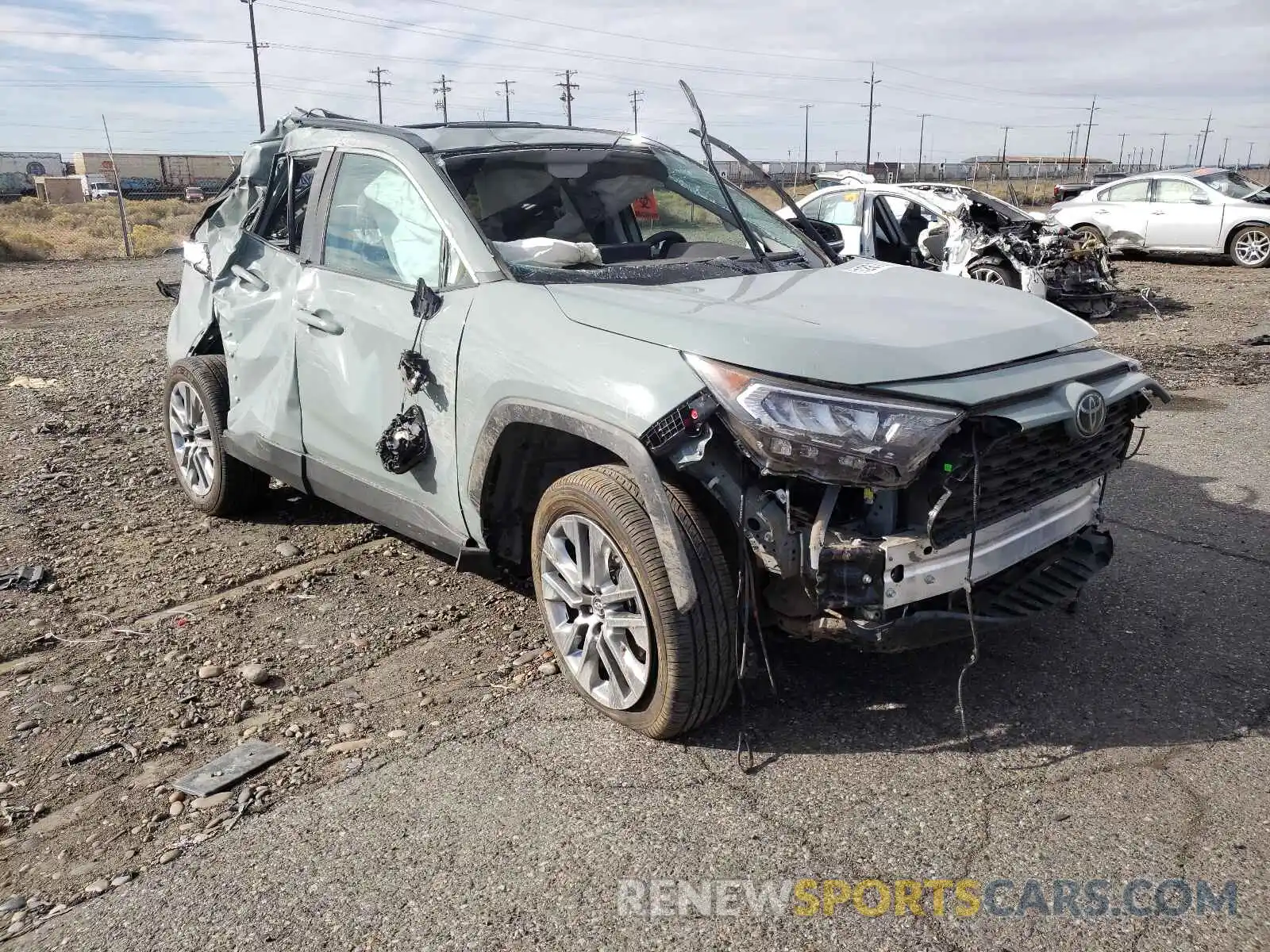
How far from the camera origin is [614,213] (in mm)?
4605

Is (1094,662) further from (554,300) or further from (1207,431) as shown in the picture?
(1207,431)

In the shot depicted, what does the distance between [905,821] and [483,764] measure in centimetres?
127

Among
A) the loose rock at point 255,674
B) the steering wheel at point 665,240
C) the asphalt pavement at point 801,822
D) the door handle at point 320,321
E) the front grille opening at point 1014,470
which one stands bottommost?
the loose rock at point 255,674

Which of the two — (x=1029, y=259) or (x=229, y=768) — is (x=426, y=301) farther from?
(x=1029, y=259)

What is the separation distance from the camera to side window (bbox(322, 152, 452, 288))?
3.89 metres

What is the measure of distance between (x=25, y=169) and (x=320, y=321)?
85677 mm

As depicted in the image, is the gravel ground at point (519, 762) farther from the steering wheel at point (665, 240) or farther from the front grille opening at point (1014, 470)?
the steering wheel at point (665, 240)

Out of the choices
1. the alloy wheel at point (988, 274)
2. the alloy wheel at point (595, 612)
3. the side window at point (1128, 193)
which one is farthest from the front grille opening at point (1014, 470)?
the side window at point (1128, 193)

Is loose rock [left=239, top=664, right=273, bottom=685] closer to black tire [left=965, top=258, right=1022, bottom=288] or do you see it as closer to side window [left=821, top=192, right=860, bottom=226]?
side window [left=821, top=192, right=860, bottom=226]

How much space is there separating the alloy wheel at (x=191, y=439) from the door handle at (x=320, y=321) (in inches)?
50.0

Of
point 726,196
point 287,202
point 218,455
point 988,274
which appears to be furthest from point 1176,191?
point 218,455

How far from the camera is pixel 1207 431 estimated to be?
23.3 feet

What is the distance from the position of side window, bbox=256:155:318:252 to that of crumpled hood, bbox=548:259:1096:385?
1859 mm

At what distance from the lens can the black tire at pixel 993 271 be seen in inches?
474
